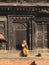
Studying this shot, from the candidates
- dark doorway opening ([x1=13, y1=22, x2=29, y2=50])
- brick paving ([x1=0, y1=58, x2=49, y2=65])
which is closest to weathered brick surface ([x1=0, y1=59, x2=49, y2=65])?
brick paving ([x1=0, y1=58, x2=49, y2=65])

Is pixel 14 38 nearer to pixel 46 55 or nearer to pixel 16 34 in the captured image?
pixel 16 34

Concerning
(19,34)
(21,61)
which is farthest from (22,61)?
(19,34)

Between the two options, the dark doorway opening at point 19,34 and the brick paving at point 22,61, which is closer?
the brick paving at point 22,61

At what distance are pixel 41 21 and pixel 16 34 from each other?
2.64m

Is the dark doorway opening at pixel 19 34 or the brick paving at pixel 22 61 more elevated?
the brick paving at pixel 22 61

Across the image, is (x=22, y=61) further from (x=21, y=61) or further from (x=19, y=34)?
(x=19, y=34)

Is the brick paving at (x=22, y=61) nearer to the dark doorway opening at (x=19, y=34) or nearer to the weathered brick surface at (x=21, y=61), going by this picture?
the weathered brick surface at (x=21, y=61)

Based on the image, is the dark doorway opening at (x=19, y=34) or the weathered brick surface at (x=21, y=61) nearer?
the weathered brick surface at (x=21, y=61)

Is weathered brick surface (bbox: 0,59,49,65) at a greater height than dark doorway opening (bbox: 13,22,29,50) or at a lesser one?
greater

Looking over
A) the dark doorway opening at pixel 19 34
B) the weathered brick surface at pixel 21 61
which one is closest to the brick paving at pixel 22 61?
the weathered brick surface at pixel 21 61

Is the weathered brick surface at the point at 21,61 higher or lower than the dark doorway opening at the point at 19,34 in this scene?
higher

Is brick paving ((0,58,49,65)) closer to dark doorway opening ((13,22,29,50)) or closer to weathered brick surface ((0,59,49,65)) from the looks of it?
weathered brick surface ((0,59,49,65))

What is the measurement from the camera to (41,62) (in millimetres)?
29938

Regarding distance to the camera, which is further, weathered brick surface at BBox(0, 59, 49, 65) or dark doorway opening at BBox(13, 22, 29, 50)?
dark doorway opening at BBox(13, 22, 29, 50)
